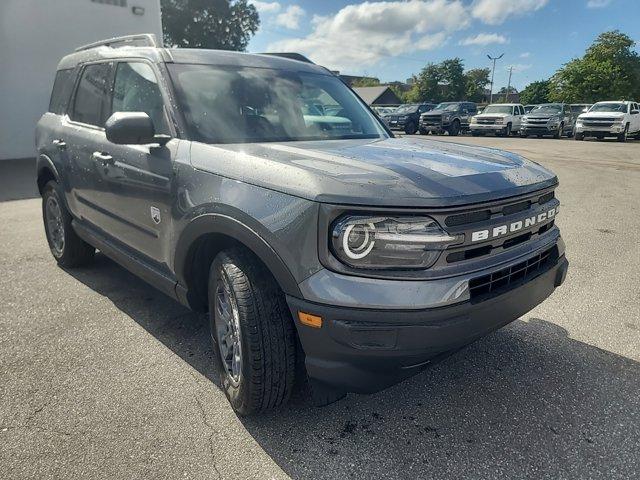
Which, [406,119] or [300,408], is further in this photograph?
[406,119]

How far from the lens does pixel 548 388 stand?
2.63 metres

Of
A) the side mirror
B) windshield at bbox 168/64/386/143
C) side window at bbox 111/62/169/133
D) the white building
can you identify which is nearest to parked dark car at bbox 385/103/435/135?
the white building

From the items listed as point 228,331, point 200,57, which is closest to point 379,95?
point 200,57

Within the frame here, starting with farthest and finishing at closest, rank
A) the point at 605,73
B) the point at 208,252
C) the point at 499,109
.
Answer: the point at 605,73 → the point at 499,109 → the point at 208,252

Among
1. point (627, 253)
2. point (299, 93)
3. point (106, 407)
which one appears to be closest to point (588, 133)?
point (627, 253)

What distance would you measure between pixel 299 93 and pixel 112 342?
6.89 ft

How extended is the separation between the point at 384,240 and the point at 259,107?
1496 mm

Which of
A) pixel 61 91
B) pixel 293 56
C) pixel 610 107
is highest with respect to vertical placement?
pixel 610 107

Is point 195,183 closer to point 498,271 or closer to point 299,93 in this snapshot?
point 299,93

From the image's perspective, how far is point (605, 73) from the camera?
3659 centimetres

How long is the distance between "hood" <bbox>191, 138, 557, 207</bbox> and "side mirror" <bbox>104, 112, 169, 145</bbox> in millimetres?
272

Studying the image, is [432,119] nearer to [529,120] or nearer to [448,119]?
[448,119]

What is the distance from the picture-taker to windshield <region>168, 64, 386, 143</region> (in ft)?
8.72

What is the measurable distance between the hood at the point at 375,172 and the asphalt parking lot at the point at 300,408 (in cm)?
115
